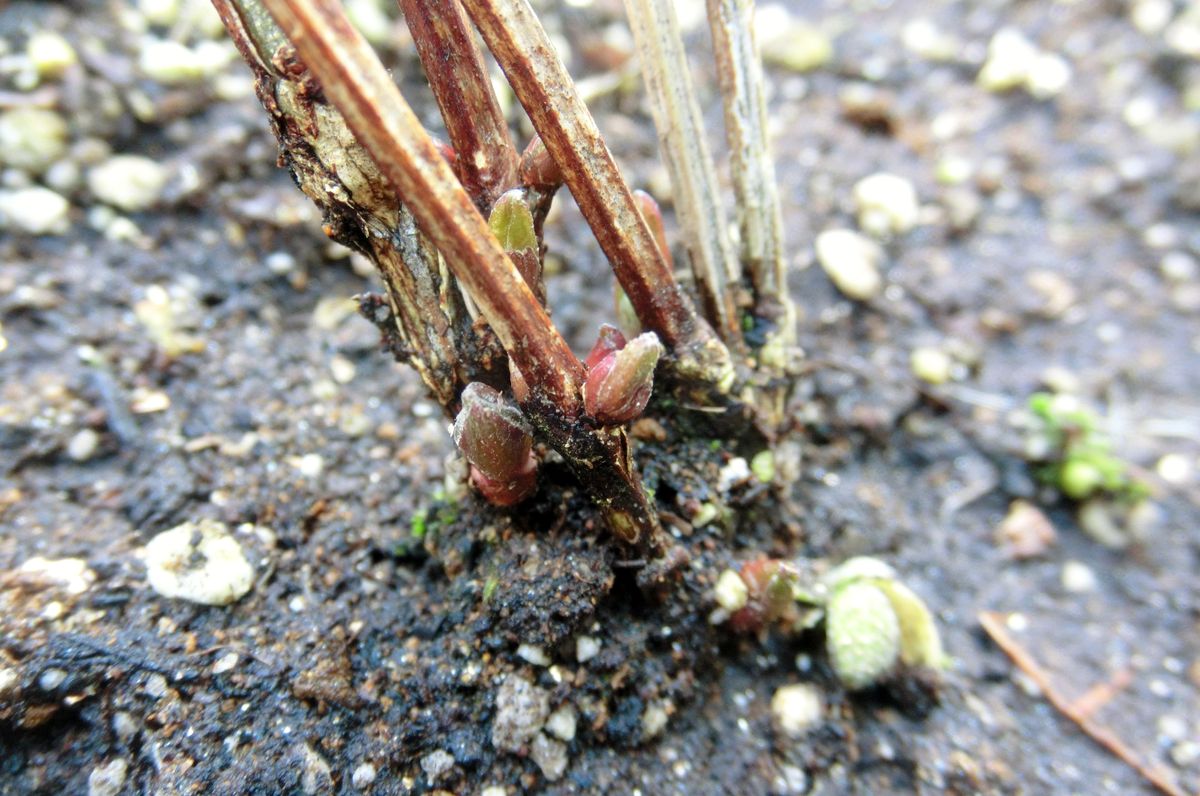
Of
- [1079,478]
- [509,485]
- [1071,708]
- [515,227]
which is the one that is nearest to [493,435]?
[509,485]

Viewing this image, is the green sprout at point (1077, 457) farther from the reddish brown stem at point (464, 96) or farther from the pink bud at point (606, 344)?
the reddish brown stem at point (464, 96)

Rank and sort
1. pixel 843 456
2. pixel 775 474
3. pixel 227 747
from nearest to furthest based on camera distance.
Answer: pixel 227 747 → pixel 775 474 → pixel 843 456

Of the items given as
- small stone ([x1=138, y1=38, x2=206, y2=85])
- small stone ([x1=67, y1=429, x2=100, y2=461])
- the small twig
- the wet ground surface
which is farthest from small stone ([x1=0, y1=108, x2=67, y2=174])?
the small twig

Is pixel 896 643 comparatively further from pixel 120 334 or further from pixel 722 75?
pixel 120 334

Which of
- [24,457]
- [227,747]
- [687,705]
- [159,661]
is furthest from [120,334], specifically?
[687,705]

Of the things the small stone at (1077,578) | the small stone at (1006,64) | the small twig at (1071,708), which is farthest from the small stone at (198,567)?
the small stone at (1006,64)

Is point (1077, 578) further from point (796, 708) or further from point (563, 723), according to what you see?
point (563, 723)

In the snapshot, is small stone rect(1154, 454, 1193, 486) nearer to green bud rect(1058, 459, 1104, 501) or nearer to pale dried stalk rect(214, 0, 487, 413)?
green bud rect(1058, 459, 1104, 501)
